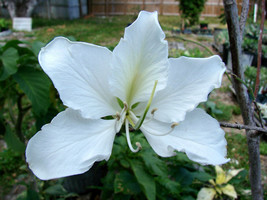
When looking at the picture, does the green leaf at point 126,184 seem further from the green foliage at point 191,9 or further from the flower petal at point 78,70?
the green foliage at point 191,9

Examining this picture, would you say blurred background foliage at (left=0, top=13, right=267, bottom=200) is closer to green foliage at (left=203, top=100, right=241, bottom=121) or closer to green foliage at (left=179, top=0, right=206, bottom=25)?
green foliage at (left=203, top=100, right=241, bottom=121)

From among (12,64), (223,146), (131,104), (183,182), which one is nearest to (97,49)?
(131,104)

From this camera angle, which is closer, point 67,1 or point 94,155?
point 94,155

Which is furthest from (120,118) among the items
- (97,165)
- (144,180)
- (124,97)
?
(97,165)

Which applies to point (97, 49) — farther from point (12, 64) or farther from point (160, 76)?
point (12, 64)

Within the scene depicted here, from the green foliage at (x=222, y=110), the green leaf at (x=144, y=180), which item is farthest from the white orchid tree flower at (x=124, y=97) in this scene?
the green foliage at (x=222, y=110)

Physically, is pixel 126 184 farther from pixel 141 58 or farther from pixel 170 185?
pixel 141 58
